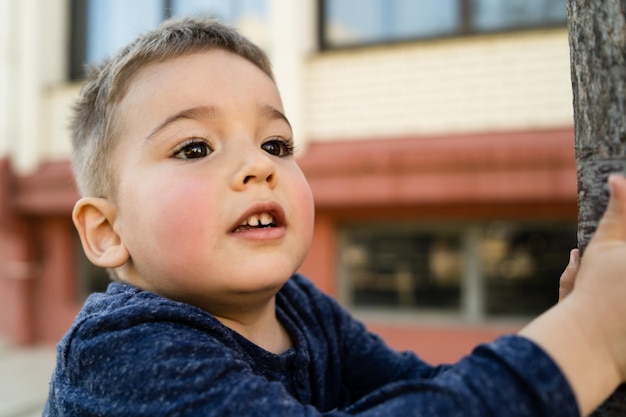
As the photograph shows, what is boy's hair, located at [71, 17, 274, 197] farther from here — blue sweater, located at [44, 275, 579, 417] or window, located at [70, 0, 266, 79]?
window, located at [70, 0, 266, 79]

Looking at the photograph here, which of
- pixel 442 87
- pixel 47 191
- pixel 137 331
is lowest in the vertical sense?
pixel 47 191

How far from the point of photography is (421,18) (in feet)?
19.1

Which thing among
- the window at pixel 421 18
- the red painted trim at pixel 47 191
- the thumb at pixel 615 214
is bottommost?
the red painted trim at pixel 47 191

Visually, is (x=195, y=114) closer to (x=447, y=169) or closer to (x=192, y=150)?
(x=192, y=150)

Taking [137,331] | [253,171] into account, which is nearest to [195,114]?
[253,171]

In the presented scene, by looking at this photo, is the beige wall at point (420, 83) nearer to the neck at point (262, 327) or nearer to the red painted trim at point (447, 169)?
the red painted trim at point (447, 169)

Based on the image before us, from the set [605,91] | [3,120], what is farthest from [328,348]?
[3,120]

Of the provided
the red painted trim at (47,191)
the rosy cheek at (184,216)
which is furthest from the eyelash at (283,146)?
the red painted trim at (47,191)

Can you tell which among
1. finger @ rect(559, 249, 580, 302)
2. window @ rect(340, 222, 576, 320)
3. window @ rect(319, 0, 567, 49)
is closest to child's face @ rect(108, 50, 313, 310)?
finger @ rect(559, 249, 580, 302)

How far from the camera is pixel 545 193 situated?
480 cm

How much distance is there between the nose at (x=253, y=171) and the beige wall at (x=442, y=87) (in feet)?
14.2

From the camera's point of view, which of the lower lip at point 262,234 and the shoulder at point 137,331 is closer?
the shoulder at point 137,331

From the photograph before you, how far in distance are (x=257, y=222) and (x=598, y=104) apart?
62cm

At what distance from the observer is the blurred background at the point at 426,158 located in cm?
505
